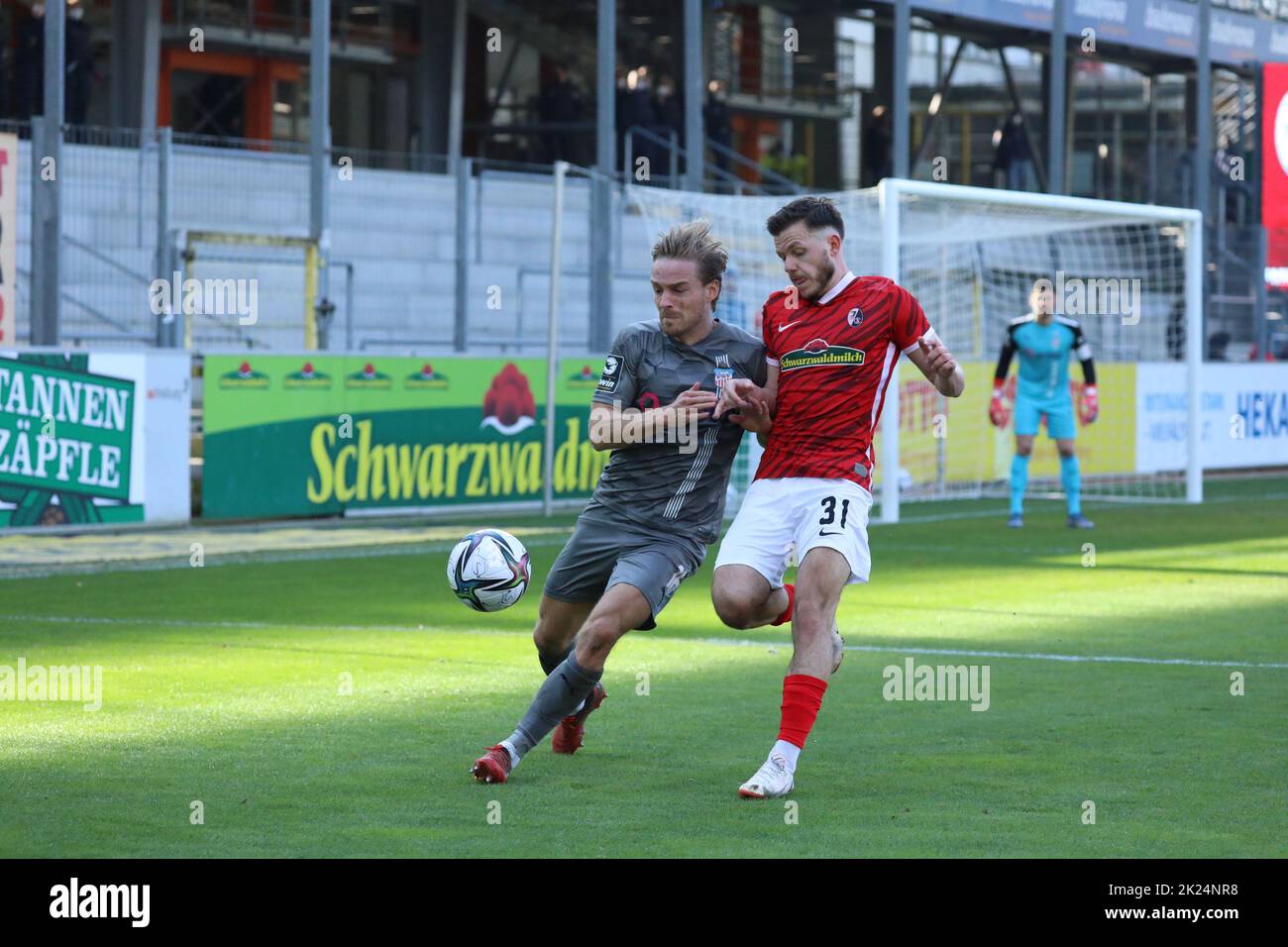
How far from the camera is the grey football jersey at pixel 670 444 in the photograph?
6.94 meters

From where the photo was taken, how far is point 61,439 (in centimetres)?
1584

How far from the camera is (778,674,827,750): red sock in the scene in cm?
658

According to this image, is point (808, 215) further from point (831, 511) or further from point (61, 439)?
point (61, 439)

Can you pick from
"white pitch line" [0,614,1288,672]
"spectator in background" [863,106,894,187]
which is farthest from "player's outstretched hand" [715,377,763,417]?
"spectator in background" [863,106,894,187]

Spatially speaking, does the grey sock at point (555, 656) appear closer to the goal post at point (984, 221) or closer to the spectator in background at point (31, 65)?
the goal post at point (984, 221)

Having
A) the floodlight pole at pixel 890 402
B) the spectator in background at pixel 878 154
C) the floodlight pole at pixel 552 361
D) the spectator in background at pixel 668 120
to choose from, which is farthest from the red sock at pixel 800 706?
the spectator in background at pixel 878 154

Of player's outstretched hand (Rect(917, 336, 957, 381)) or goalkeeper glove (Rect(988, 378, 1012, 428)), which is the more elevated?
goalkeeper glove (Rect(988, 378, 1012, 428))

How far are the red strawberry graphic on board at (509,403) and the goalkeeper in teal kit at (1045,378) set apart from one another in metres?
4.87

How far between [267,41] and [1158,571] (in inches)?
778

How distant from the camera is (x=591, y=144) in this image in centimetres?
3219

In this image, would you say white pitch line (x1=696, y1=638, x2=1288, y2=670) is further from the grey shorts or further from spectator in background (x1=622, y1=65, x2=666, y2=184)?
spectator in background (x1=622, y1=65, x2=666, y2=184)

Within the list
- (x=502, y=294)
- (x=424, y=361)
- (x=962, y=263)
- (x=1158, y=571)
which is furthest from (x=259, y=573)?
(x=962, y=263)
